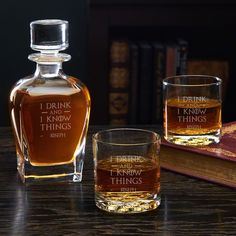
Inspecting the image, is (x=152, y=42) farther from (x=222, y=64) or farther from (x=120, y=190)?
(x=120, y=190)

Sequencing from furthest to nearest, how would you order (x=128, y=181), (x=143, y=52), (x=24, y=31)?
(x=143, y=52) → (x=24, y=31) → (x=128, y=181)

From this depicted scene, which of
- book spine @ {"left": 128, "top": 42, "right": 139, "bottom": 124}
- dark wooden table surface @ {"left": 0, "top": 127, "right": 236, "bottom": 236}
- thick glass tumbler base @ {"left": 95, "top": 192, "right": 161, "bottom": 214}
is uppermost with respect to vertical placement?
thick glass tumbler base @ {"left": 95, "top": 192, "right": 161, "bottom": 214}

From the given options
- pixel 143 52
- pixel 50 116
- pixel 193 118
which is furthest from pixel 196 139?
pixel 143 52

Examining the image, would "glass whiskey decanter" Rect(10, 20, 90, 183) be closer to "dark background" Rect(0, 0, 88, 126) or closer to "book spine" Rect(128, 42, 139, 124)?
"dark background" Rect(0, 0, 88, 126)

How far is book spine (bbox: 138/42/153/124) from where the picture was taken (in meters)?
2.24

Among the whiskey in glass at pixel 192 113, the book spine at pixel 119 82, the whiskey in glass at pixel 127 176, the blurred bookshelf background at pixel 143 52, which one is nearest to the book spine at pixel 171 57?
the blurred bookshelf background at pixel 143 52

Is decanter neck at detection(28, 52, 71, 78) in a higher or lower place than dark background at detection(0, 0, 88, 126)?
higher

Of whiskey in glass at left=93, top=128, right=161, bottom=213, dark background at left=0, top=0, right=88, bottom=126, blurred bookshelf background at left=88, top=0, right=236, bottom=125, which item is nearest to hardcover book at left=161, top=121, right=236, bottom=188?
whiskey in glass at left=93, top=128, right=161, bottom=213

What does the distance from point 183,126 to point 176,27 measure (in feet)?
3.77

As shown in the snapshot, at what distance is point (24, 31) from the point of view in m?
2.01

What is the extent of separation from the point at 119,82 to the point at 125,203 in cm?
130

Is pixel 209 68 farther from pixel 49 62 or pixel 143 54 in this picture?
pixel 49 62

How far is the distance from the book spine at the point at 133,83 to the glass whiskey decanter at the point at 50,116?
1.14 m

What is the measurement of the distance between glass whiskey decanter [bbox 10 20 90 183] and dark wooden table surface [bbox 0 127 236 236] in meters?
0.03
